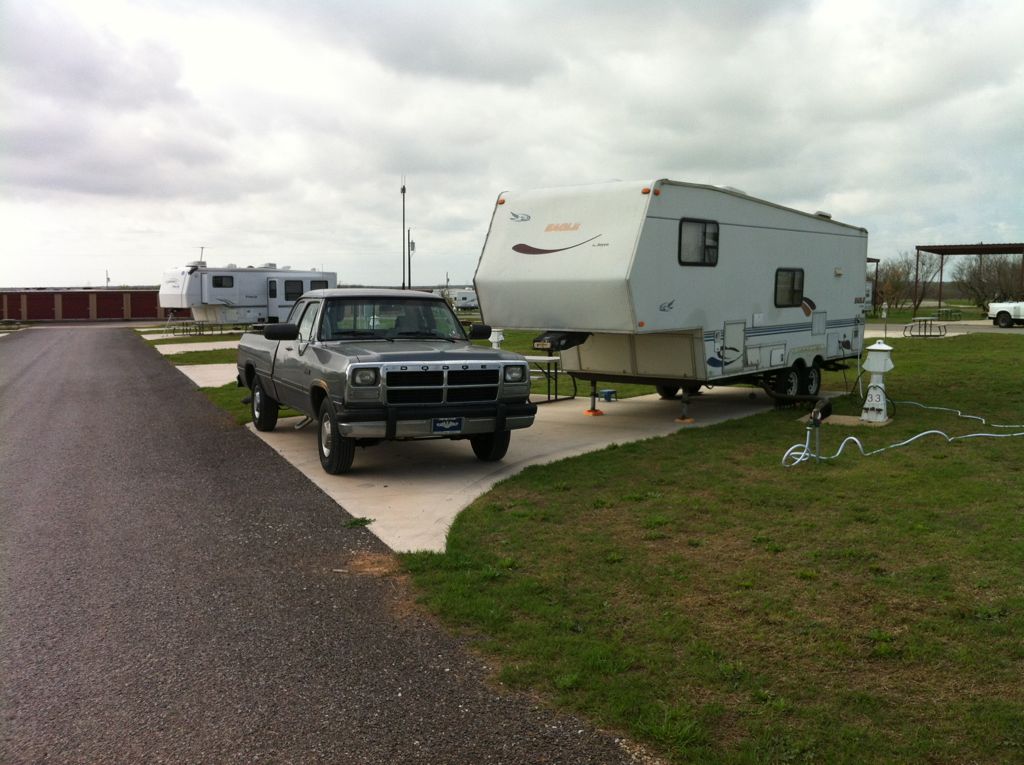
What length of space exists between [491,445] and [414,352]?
1.38 metres

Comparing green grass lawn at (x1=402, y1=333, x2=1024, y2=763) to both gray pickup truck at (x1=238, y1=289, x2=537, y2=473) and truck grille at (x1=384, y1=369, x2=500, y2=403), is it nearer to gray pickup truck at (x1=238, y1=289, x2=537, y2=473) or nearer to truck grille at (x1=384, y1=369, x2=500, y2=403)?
gray pickup truck at (x1=238, y1=289, x2=537, y2=473)

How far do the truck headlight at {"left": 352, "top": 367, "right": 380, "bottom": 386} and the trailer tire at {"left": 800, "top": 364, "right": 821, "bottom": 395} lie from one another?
8260 millimetres

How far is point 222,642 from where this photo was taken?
4.57 meters

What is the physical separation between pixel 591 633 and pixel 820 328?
34.9 feet

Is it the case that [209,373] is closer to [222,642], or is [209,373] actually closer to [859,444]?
[859,444]

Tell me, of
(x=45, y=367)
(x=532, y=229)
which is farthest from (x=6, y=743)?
(x=45, y=367)

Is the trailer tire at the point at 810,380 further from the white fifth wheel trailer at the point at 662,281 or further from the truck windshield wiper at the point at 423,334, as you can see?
the truck windshield wiper at the point at 423,334

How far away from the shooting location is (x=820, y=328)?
13.9 m

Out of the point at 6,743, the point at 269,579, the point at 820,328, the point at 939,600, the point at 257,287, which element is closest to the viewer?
the point at 6,743

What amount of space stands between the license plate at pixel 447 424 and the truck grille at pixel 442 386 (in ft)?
0.62

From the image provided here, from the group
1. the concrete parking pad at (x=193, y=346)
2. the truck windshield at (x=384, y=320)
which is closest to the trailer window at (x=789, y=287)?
the truck windshield at (x=384, y=320)

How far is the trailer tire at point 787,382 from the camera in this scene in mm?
13391

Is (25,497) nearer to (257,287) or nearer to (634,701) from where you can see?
(634,701)

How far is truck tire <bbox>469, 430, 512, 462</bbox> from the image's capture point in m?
8.95
